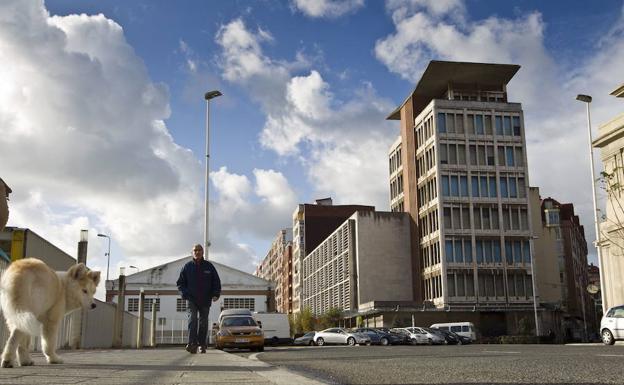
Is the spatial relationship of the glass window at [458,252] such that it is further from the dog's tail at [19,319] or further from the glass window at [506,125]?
the dog's tail at [19,319]

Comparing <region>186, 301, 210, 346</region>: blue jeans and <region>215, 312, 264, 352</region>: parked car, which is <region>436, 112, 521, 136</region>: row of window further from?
<region>186, 301, 210, 346</region>: blue jeans

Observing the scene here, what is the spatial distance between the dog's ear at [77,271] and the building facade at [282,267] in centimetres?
10897

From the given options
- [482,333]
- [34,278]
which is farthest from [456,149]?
[34,278]

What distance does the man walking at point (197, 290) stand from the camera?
11.4m

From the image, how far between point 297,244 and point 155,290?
161ft

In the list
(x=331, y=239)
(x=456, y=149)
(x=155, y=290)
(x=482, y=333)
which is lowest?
(x=482, y=333)

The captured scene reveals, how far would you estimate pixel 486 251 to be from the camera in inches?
2608

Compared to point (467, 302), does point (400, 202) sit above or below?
above

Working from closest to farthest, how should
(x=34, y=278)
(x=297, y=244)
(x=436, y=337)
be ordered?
(x=34, y=278) < (x=436, y=337) < (x=297, y=244)

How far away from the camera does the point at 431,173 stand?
69000 millimetres

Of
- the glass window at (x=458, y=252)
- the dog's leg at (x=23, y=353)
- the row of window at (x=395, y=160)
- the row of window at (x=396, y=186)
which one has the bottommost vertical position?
the dog's leg at (x=23, y=353)

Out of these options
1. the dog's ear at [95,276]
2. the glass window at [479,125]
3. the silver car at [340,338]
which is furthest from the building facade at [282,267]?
the dog's ear at [95,276]

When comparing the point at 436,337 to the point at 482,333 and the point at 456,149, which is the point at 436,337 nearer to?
the point at 482,333

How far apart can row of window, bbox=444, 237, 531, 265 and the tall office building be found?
10cm
